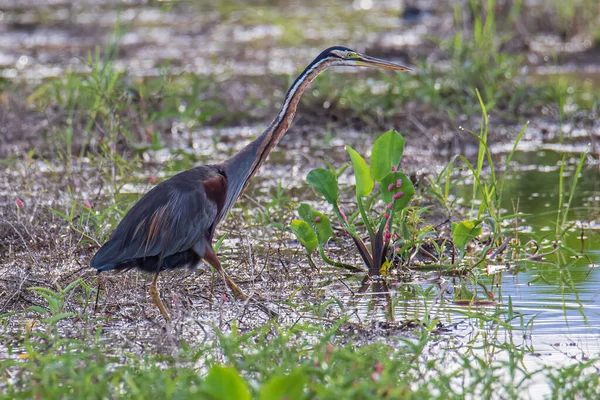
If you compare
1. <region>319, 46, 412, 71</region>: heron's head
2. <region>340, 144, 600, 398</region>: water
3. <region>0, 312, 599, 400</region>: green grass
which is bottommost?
<region>340, 144, 600, 398</region>: water

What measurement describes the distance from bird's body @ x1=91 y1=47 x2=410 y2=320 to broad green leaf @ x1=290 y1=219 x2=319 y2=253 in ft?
1.23

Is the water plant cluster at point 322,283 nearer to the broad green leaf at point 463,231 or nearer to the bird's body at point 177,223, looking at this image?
the broad green leaf at point 463,231

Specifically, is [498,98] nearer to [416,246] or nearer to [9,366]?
[416,246]

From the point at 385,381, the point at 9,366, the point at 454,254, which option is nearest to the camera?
the point at 385,381

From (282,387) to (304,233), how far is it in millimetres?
2463

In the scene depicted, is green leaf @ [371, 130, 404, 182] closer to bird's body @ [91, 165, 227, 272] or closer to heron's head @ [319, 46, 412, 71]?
heron's head @ [319, 46, 412, 71]

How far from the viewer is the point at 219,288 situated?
5.56 m

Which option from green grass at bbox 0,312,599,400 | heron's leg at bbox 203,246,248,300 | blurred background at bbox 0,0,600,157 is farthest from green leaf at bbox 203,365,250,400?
blurred background at bbox 0,0,600,157

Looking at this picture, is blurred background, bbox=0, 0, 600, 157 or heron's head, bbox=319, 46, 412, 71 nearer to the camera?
heron's head, bbox=319, 46, 412, 71

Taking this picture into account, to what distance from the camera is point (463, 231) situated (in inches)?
221

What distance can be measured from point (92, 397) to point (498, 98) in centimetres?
678

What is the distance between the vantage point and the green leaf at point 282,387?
3273 mm

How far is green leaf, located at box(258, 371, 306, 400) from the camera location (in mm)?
3273

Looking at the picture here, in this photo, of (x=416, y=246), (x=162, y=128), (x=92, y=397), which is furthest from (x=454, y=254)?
(x=162, y=128)
